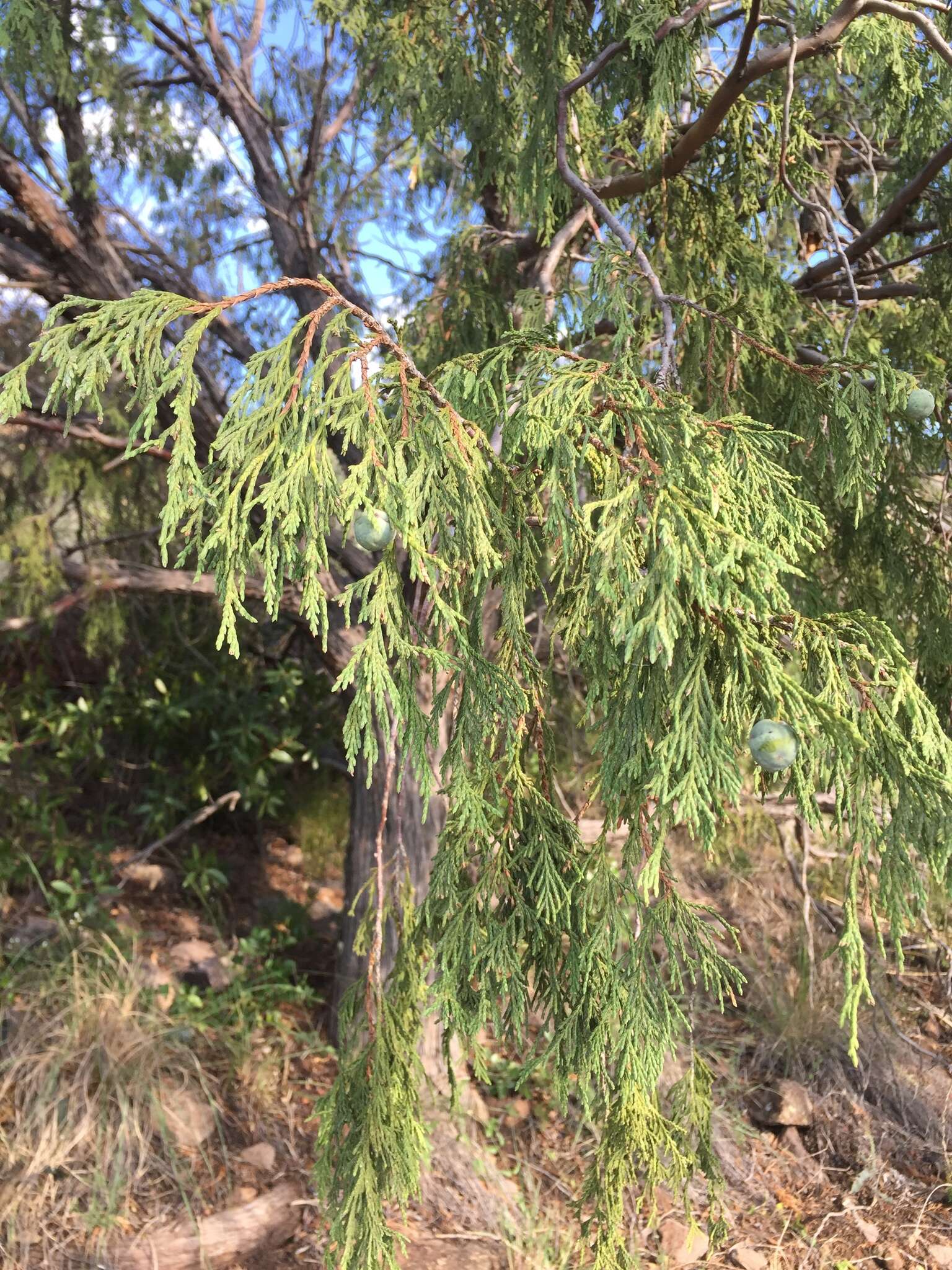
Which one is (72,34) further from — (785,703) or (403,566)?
(785,703)

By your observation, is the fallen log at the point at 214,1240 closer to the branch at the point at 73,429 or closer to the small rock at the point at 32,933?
the small rock at the point at 32,933

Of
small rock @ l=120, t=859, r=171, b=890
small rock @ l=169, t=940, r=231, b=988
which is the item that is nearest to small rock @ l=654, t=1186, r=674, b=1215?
small rock @ l=169, t=940, r=231, b=988

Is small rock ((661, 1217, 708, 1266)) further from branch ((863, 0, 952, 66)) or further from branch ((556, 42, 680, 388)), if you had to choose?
branch ((863, 0, 952, 66))

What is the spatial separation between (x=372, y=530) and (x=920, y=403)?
3.47ft

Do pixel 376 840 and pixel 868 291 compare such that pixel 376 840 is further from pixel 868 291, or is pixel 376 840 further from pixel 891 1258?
pixel 868 291

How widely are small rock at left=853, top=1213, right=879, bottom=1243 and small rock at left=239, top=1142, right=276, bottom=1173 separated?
190 cm

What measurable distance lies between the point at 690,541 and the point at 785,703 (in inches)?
10.6

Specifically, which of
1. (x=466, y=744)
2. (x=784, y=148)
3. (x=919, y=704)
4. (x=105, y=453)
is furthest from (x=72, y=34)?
(x=919, y=704)

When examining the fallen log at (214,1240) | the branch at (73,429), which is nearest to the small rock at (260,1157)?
the fallen log at (214,1240)

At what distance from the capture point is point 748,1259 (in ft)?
8.25

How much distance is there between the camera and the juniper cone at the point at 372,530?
1177 mm

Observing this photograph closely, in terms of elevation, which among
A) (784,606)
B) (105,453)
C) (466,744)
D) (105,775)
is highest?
(105,453)

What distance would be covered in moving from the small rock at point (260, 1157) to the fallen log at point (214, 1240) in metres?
0.14

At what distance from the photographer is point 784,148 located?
1.84 metres
